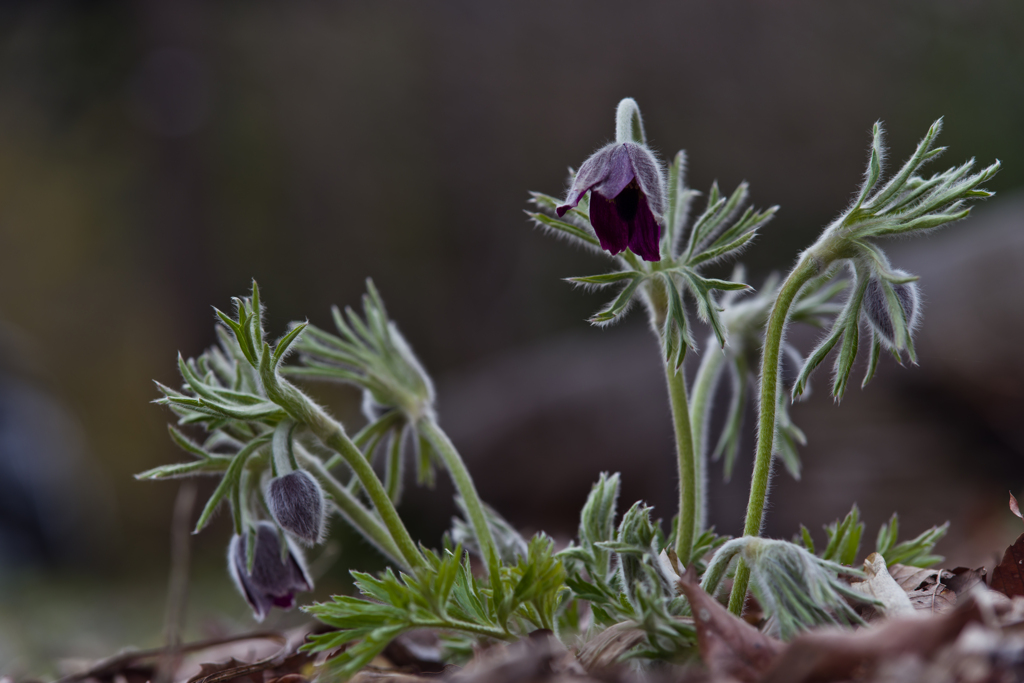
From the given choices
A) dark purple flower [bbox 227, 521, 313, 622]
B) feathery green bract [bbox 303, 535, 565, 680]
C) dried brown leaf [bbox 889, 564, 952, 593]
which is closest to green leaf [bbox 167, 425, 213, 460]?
dark purple flower [bbox 227, 521, 313, 622]

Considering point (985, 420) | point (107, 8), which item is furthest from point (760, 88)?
point (107, 8)

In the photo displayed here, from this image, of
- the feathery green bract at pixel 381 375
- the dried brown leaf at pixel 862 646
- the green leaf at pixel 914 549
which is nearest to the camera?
the dried brown leaf at pixel 862 646

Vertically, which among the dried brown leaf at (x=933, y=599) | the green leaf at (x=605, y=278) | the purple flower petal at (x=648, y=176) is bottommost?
the dried brown leaf at (x=933, y=599)

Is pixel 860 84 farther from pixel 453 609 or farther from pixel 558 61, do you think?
pixel 453 609

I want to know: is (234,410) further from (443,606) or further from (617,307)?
(617,307)

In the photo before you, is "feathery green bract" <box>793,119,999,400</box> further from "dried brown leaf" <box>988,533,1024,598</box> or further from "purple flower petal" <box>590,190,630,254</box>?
"dried brown leaf" <box>988,533,1024,598</box>

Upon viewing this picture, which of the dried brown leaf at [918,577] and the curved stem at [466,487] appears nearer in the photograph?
the dried brown leaf at [918,577]

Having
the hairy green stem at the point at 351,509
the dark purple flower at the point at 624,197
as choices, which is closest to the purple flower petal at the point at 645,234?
the dark purple flower at the point at 624,197

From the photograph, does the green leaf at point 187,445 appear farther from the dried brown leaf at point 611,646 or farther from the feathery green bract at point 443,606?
the dried brown leaf at point 611,646

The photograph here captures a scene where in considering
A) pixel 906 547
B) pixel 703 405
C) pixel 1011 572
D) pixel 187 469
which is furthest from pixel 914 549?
pixel 187 469
